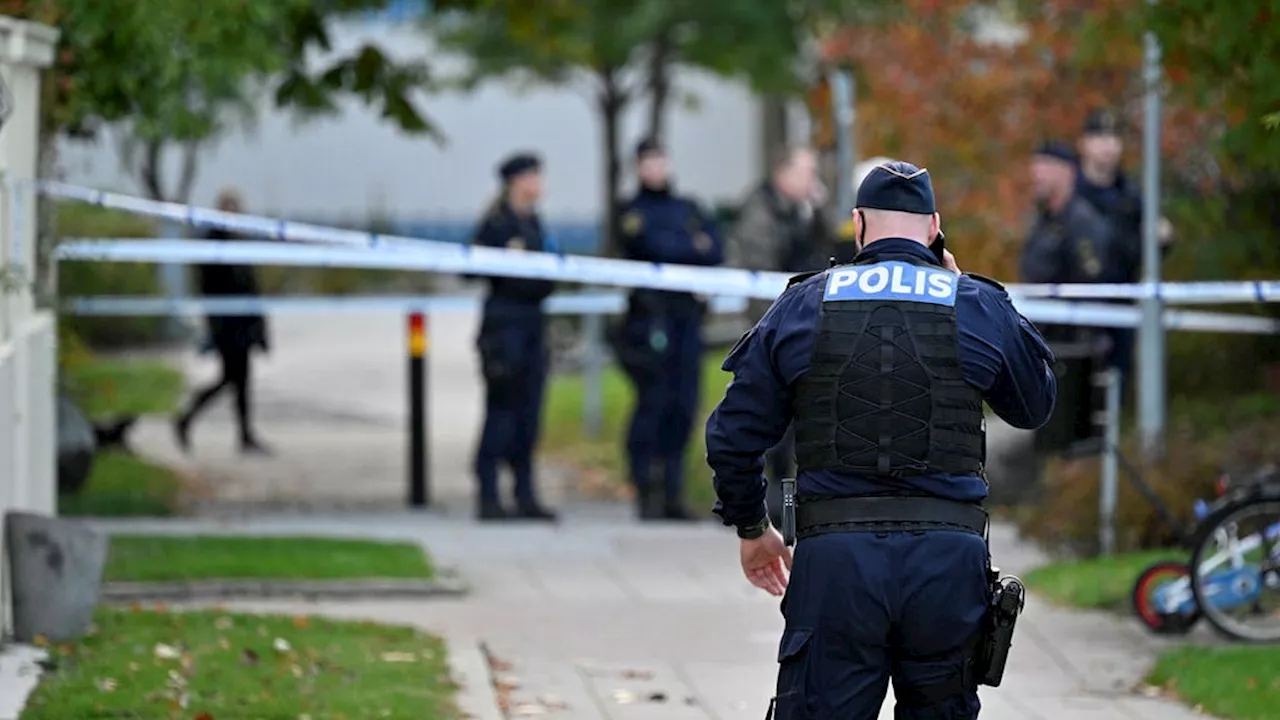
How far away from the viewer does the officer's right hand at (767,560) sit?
560 centimetres

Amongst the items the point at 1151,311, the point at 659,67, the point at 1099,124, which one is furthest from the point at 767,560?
the point at 659,67

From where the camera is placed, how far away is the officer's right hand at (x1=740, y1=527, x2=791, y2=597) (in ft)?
18.4

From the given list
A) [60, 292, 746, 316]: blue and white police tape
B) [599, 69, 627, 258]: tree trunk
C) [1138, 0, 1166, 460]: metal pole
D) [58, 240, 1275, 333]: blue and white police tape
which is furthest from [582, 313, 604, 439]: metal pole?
[1138, 0, 1166, 460]: metal pole

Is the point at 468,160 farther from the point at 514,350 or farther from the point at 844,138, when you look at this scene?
the point at 514,350

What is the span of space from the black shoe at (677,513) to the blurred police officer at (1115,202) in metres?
2.50

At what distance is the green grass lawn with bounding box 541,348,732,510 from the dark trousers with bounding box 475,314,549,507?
129 centimetres

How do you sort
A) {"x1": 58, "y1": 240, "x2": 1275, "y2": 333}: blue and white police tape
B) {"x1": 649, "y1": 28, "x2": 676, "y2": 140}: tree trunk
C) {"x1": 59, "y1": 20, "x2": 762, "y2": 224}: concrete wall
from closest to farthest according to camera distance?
1. {"x1": 58, "y1": 240, "x2": 1275, "y2": 333}: blue and white police tape
2. {"x1": 649, "y1": 28, "x2": 676, "y2": 140}: tree trunk
3. {"x1": 59, "y1": 20, "x2": 762, "y2": 224}: concrete wall

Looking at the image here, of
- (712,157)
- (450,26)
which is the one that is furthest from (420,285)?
(450,26)

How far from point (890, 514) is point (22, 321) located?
463cm

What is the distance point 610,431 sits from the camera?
1828 centimetres

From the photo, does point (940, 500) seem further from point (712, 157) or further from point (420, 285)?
point (712, 157)

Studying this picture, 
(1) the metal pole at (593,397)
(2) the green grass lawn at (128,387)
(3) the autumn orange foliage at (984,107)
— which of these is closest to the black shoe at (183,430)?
(2) the green grass lawn at (128,387)

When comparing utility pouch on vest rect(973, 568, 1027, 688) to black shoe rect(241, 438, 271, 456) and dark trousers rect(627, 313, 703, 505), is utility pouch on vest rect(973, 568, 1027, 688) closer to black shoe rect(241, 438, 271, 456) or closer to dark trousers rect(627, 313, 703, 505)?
dark trousers rect(627, 313, 703, 505)

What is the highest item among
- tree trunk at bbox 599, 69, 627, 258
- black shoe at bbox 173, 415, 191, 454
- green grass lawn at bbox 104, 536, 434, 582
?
tree trunk at bbox 599, 69, 627, 258
